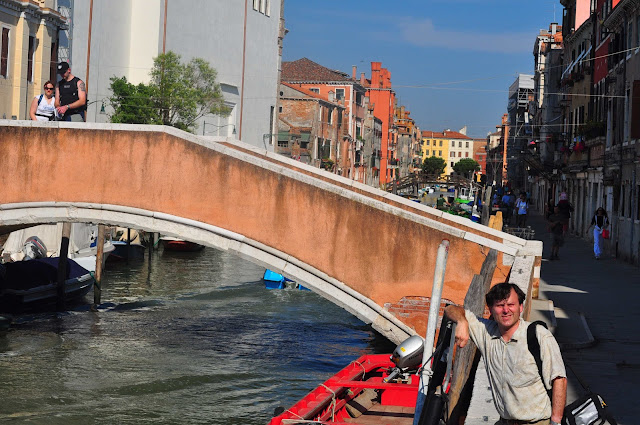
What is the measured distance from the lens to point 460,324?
438cm

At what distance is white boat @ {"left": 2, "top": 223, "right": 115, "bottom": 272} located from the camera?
2156cm

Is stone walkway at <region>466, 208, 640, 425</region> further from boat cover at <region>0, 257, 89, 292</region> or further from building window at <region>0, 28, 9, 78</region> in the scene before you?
building window at <region>0, 28, 9, 78</region>

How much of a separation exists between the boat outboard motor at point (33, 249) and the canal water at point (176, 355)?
1.73 m

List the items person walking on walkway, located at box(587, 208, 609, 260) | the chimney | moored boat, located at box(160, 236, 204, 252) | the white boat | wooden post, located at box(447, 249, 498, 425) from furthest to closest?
1. the chimney
2. moored boat, located at box(160, 236, 204, 252)
3. the white boat
4. person walking on walkway, located at box(587, 208, 609, 260)
5. wooden post, located at box(447, 249, 498, 425)

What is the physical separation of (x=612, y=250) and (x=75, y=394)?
1409cm

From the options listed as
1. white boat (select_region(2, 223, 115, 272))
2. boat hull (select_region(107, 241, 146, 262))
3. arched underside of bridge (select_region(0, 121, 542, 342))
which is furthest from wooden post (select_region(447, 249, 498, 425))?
boat hull (select_region(107, 241, 146, 262))

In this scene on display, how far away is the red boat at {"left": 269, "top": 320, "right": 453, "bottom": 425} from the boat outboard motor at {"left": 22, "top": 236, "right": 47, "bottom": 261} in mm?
13105

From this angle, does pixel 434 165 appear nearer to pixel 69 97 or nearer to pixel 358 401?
pixel 69 97

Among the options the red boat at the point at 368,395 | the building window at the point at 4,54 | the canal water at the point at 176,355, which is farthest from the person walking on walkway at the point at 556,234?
the building window at the point at 4,54

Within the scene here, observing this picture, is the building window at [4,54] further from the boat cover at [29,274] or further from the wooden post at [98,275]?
the wooden post at [98,275]

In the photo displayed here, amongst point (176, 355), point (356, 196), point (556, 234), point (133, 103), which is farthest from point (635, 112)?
point (133, 103)

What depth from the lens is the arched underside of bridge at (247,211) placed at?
36.4ft

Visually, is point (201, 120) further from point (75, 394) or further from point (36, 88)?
point (75, 394)

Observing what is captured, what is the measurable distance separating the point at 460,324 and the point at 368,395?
16.4 feet
